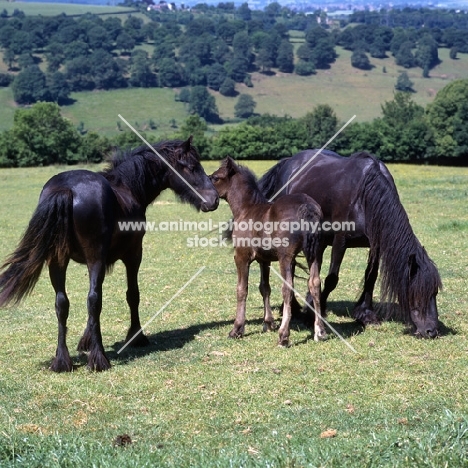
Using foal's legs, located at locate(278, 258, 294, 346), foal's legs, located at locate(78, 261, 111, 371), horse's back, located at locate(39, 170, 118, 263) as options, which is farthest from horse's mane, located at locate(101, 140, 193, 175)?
foal's legs, located at locate(278, 258, 294, 346)

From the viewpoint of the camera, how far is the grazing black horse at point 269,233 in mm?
9391

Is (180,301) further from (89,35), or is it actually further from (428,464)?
(89,35)

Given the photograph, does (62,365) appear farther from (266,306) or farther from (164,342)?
(266,306)

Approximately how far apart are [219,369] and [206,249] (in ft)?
35.9

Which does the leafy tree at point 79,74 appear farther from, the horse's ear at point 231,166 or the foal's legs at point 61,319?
the foal's legs at point 61,319

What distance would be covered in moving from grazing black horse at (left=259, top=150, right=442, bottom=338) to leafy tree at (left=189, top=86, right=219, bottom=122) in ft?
350

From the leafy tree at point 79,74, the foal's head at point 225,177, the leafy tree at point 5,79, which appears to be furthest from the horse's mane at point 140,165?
the leafy tree at point 5,79

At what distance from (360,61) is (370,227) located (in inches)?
5781

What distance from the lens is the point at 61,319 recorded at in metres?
8.77

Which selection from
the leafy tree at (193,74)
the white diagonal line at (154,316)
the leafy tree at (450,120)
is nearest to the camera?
the white diagonal line at (154,316)

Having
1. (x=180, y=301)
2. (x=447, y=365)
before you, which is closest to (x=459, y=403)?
(x=447, y=365)

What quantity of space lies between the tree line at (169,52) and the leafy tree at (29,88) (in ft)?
0.53

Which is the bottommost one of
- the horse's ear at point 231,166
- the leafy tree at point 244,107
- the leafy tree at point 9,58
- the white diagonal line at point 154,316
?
Result: the leafy tree at point 244,107

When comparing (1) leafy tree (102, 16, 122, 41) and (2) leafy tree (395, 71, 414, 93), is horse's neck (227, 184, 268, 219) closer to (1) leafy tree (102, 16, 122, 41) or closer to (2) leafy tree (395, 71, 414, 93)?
(2) leafy tree (395, 71, 414, 93)
